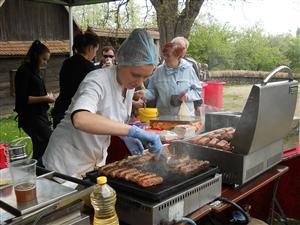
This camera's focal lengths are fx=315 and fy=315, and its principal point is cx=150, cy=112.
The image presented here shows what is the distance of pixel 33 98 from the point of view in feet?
12.8

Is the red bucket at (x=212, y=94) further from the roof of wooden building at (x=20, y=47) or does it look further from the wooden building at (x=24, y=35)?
the roof of wooden building at (x=20, y=47)

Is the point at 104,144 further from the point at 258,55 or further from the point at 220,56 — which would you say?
the point at 258,55

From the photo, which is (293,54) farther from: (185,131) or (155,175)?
(155,175)

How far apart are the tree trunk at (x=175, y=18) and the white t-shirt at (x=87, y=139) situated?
128 inches

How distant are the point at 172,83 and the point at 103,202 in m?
2.61

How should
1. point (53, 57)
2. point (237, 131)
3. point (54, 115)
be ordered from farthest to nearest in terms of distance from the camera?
point (53, 57) < point (54, 115) < point (237, 131)

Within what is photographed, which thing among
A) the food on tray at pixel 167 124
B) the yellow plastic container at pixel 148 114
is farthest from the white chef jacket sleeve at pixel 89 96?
the yellow plastic container at pixel 148 114

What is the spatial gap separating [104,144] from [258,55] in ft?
29.0

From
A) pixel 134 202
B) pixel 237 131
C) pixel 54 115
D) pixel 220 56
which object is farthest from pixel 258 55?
pixel 134 202

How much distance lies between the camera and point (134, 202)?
135 centimetres

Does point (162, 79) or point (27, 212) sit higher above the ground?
point (162, 79)

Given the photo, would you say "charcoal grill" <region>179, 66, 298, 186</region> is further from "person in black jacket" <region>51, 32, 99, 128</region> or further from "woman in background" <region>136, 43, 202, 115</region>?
"person in black jacket" <region>51, 32, 99, 128</region>

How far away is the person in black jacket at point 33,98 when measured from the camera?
387 cm

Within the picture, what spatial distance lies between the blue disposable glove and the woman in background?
1884 mm
